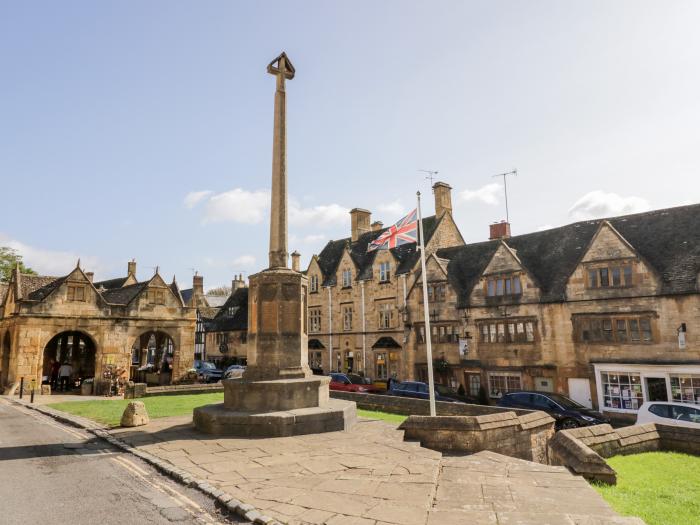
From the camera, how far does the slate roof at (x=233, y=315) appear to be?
5144 cm

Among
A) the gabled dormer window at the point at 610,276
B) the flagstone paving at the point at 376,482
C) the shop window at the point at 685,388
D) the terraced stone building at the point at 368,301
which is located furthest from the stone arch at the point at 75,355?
the shop window at the point at 685,388

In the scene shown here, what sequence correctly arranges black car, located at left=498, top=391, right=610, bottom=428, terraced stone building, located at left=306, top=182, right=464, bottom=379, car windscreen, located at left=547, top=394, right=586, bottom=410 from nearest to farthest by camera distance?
black car, located at left=498, top=391, right=610, bottom=428 → car windscreen, located at left=547, top=394, right=586, bottom=410 → terraced stone building, located at left=306, top=182, right=464, bottom=379

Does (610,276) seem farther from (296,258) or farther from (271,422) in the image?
(296,258)

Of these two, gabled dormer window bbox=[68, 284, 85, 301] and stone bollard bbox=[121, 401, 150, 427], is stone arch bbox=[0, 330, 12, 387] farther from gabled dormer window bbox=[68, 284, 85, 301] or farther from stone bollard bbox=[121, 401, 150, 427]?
stone bollard bbox=[121, 401, 150, 427]

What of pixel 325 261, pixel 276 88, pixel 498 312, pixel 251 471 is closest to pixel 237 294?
pixel 325 261

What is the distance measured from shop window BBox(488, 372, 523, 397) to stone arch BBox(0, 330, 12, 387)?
99.8 ft

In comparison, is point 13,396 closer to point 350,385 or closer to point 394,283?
point 350,385

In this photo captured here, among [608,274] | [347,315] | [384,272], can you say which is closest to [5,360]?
[347,315]

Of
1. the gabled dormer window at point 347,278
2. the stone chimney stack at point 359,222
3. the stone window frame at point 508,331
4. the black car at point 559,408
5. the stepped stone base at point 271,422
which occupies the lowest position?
the black car at point 559,408

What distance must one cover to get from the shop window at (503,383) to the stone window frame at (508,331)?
197 cm

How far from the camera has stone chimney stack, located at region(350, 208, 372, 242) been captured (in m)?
44.4

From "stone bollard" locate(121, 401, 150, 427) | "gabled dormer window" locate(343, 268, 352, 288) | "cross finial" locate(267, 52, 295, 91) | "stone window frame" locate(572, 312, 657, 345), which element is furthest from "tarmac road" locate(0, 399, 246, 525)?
"gabled dormer window" locate(343, 268, 352, 288)

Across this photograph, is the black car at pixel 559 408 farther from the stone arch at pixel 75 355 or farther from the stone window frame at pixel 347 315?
the stone arch at pixel 75 355

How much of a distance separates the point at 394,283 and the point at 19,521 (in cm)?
3107
